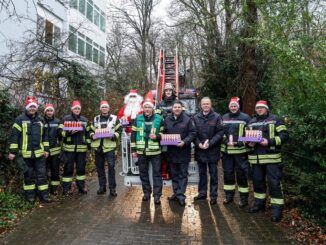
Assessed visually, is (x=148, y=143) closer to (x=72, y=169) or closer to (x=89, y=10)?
(x=72, y=169)

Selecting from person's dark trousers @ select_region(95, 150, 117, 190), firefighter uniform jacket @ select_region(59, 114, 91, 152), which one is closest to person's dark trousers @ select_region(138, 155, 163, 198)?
person's dark trousers @ select_region(95, 150, 117, 190)

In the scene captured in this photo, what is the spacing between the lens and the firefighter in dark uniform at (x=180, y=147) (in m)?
7.70

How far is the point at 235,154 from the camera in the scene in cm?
769

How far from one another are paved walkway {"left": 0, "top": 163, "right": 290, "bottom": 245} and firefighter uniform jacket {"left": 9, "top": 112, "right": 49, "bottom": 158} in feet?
4.01

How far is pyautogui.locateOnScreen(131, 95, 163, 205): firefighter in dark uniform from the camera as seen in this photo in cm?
772

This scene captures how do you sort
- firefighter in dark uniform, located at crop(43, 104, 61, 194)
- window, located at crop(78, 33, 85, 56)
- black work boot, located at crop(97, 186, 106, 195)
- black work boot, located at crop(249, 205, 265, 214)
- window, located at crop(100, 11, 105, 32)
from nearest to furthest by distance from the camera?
black work boot, located at crop(249, 205, 265, 214)
firefighter in dark uniform, located at crop(43, 104, 61, 194)
black work boot, located at crop(97, 186, 106, 195)
window, located at crop(78, 33, 85, 56)
window, located at crop(100, 11, 105, 32)

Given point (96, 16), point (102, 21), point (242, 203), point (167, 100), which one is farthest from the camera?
point (102, 21)

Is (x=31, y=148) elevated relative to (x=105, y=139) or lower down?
lower down

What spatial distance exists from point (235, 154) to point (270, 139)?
1144mm

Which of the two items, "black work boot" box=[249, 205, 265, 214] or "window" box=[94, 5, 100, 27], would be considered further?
"window" box=[94, 5, 100, 27]

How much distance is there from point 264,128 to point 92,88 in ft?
26.2

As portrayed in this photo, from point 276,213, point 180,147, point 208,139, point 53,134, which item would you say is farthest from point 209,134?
point 53,134

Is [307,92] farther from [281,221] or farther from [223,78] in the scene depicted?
[223,78]

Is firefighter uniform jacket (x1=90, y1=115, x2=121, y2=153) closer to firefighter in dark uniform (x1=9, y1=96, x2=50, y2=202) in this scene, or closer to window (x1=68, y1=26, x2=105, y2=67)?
firefighter in dark uniform (x1=9, y1=96, x2=50, y2=202)
